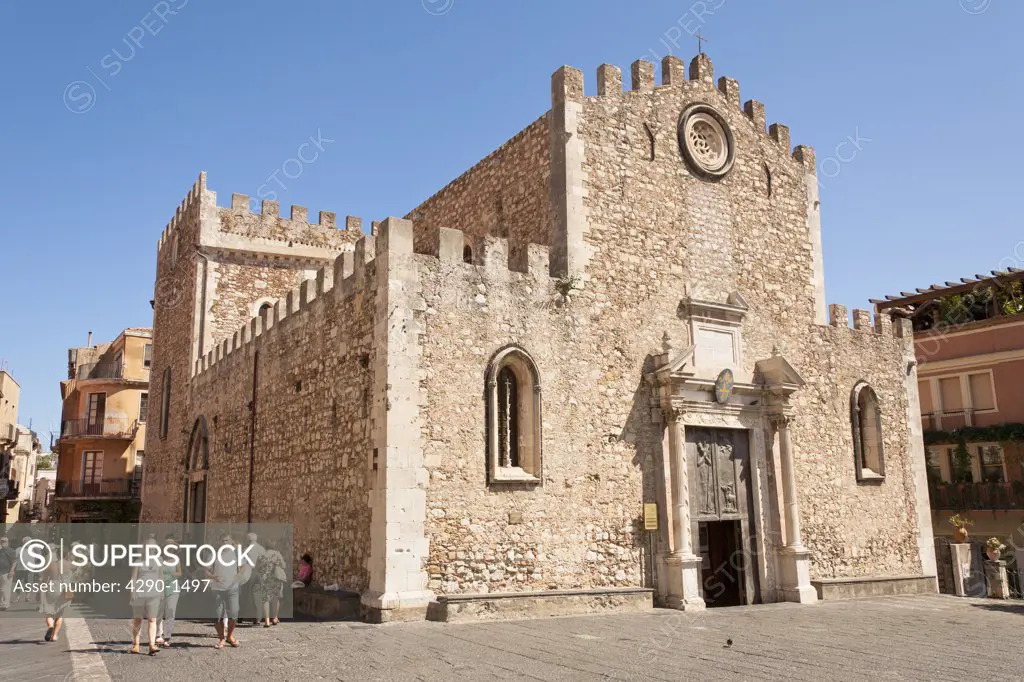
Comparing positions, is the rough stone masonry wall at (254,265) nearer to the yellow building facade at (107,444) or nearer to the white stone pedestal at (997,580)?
the yellow building facade at (107,444)

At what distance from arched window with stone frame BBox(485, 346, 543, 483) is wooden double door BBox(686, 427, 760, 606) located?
10.8ft

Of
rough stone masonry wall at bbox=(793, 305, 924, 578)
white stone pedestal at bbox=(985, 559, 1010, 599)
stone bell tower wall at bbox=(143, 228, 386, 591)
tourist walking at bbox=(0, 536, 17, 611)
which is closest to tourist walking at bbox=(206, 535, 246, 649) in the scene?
stone bell tower wall at bbox=(143, 228, 386, 591)

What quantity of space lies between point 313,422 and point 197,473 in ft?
28.7

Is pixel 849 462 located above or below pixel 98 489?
below

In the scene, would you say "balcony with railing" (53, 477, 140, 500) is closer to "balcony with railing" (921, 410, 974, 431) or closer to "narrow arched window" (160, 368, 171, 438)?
"narrow arched window" (160, 368, 171, 438)

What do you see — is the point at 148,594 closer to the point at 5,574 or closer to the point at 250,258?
the point at 5,574

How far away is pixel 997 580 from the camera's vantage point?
56.5 ft

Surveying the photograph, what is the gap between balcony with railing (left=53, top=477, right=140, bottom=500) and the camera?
3653 centimetres

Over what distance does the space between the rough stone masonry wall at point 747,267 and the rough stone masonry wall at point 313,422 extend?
A: 410cm

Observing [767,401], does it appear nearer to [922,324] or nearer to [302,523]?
[302,523]

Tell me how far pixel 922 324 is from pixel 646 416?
20968 millimetres

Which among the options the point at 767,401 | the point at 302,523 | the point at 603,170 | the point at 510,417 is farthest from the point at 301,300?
the point at 767,401

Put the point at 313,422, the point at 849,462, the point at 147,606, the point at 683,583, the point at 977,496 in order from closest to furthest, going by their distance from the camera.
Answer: the point at 147,606, the point at 683,583, the point at 313,422, the point at 849,462, the point at 977,496

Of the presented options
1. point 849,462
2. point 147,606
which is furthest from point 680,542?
point 147,606
